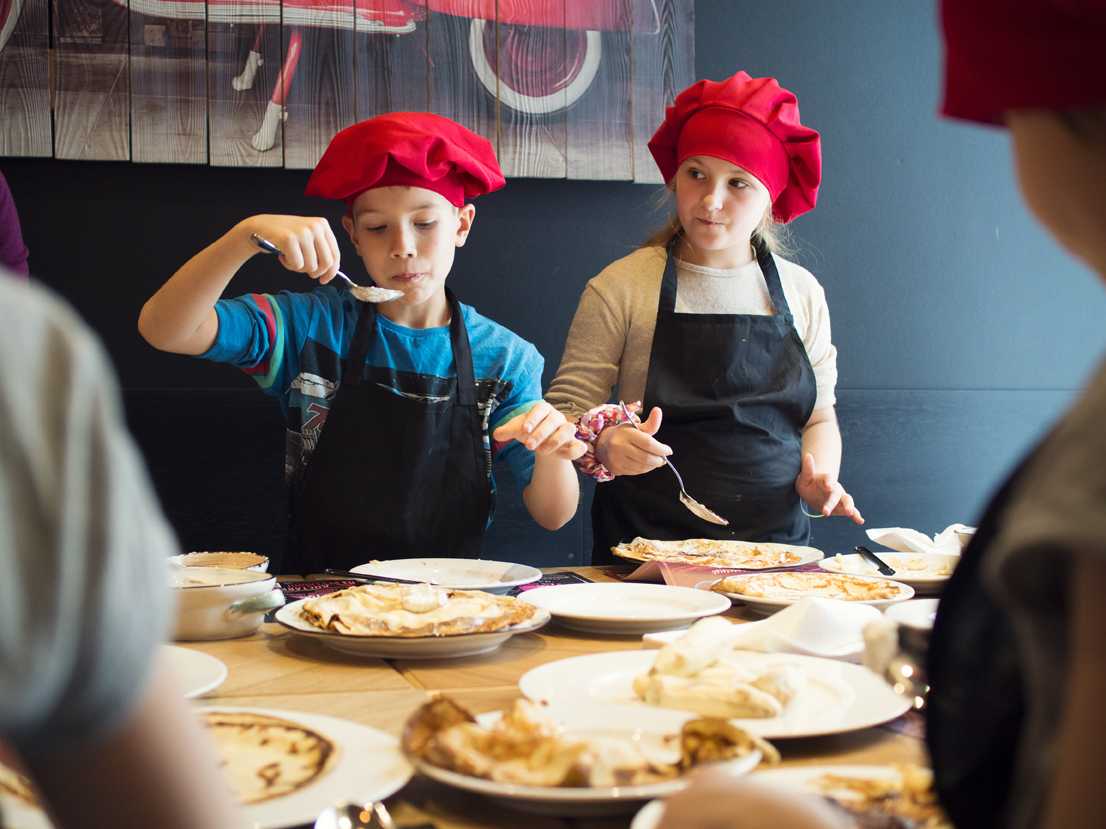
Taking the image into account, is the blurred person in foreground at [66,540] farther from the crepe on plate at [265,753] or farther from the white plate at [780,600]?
the white plate at [780,600]

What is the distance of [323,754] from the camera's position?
2.37 feet

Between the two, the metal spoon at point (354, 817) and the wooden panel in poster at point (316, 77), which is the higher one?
the wooden panel in poster at point (316, 77)

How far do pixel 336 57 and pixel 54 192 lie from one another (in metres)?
0.69

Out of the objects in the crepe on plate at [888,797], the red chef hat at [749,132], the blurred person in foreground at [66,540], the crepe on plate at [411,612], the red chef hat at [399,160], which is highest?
the red chef hat at [749,132]

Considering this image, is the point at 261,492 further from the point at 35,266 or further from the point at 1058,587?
the point at 1058,587

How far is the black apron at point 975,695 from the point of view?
0.52 meters

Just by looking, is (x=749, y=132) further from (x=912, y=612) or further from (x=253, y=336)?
(x=912, y=612)

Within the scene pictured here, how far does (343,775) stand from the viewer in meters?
0.69

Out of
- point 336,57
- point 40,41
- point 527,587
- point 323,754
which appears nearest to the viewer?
point 323,754

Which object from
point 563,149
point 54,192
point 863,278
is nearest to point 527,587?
point 563,149

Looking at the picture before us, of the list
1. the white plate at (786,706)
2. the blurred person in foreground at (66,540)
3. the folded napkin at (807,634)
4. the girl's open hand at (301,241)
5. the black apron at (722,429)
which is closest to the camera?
the blurred person in foreground at (66,540)

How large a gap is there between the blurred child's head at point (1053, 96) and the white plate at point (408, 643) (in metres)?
0.75

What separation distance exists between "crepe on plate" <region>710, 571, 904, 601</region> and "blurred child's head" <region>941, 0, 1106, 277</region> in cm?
94

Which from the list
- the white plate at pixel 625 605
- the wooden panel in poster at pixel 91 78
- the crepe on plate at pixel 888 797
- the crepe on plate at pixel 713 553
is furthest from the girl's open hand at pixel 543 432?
the wooden panel in poster at pixel 91 78
